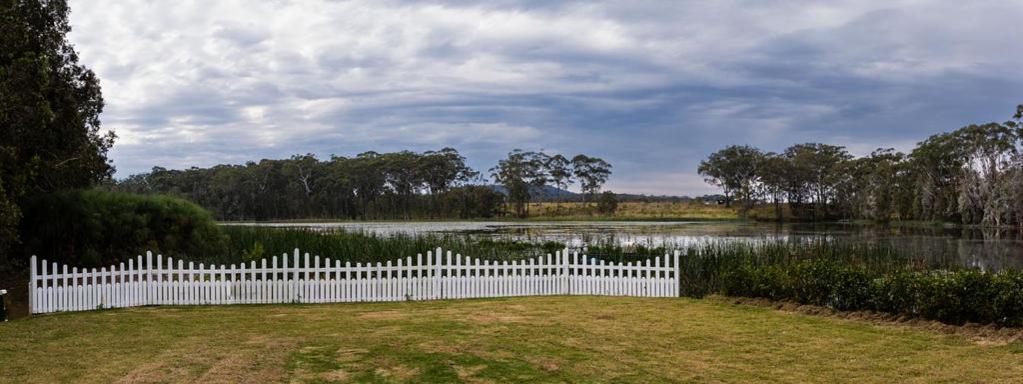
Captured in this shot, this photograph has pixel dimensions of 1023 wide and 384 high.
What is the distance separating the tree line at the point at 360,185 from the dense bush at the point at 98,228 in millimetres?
65370

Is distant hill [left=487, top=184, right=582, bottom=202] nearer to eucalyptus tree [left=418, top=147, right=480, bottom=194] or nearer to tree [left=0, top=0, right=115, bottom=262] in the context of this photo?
eucalyptus tree [left=418, top=147, right=480, bottom=194]

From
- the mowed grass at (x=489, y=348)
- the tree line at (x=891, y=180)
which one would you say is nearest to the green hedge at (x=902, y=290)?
the mowed grass at (x=489, y=348)

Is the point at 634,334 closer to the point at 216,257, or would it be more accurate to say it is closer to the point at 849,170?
the point at 216,257

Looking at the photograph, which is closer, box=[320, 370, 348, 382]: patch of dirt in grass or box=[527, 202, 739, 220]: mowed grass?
box=[320, 370, 348, 382]: patch of dirt in grass

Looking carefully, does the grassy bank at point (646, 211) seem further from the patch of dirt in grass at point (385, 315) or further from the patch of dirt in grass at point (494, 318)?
the patch of dirt in grass at point (494, 318)

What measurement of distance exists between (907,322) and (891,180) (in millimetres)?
71420

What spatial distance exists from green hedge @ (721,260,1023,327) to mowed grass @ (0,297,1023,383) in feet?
2.08

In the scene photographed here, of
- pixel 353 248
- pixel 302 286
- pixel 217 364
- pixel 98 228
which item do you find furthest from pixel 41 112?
pixel 217 364

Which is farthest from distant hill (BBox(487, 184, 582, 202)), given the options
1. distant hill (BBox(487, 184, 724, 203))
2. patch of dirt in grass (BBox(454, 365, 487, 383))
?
patch of dirt in grass (BBox(454, 365, 487, 383))

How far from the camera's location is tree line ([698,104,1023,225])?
196 feet

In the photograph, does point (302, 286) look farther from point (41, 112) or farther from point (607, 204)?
point (607, 204)

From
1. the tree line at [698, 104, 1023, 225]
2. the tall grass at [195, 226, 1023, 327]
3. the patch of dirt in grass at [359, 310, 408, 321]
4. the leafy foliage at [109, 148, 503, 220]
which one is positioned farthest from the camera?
the leafy foliage at [109, 148, 503, 220]

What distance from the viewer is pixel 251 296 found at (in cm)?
1352

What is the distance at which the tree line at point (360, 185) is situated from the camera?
86438 mm
